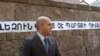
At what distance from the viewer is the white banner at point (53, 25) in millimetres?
5930

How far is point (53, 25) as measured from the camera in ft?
23.9

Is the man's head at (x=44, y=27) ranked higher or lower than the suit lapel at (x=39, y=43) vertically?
higher

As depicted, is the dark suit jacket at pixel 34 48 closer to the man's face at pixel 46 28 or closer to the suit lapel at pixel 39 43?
the suit lapel at pixel 39 43

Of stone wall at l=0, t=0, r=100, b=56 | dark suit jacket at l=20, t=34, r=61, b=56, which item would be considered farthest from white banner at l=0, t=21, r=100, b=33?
dark suit jacket at l=20, t=34, r=61, b=56

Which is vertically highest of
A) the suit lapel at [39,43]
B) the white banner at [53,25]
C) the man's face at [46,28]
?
the man's face at [46,28]

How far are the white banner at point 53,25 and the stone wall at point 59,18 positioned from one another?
0.29 feet

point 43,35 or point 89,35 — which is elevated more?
point 43,35

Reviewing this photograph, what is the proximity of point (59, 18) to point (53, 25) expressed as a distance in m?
0.41

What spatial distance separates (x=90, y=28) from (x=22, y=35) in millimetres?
3200

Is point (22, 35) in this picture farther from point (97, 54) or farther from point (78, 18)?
point (97, 54)

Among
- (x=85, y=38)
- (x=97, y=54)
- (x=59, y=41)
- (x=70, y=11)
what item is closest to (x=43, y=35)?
(x=59, y=41)

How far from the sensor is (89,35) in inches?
350

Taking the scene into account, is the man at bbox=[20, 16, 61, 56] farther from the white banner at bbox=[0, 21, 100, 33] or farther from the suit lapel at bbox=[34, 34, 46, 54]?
the white banner at bbox=[0, 21, 100, 33]

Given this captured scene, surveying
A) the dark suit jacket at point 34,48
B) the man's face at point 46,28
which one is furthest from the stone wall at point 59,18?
the man's face at point 46,28
